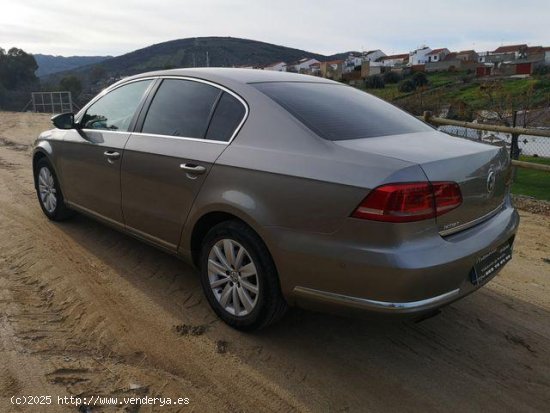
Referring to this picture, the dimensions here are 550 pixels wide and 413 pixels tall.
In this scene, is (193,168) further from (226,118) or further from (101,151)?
(101,151)

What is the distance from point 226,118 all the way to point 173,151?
1.59ft

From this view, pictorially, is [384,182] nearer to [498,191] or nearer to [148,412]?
[498,191]

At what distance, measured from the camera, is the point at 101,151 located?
4.14 metres

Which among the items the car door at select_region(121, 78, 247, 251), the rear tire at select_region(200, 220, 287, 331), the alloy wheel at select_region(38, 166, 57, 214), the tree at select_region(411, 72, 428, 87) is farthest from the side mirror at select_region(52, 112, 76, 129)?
the tree at select_region(411, 72, 428, 87)

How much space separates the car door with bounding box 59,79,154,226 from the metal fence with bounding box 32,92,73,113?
1166 inches

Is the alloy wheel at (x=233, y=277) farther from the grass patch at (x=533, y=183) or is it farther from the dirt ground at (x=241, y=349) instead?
the grass patch at (x=533, y=183)

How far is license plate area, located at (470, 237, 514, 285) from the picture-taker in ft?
8.85

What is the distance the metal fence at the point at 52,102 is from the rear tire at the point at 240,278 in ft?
104

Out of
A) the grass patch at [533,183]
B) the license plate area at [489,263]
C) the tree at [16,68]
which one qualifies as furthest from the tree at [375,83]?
the license plate area at [489,263]

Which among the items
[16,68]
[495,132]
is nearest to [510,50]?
[16,68]

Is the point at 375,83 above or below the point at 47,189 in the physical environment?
above

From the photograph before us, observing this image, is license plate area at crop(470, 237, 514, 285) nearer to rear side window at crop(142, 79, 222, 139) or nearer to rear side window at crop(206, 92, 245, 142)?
rear side window at crop(206, 92, 245, 142)

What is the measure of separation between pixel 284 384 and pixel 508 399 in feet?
3.93

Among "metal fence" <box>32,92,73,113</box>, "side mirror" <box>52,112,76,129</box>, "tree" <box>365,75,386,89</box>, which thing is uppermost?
"tree" <box>365,75,386,89</box>
